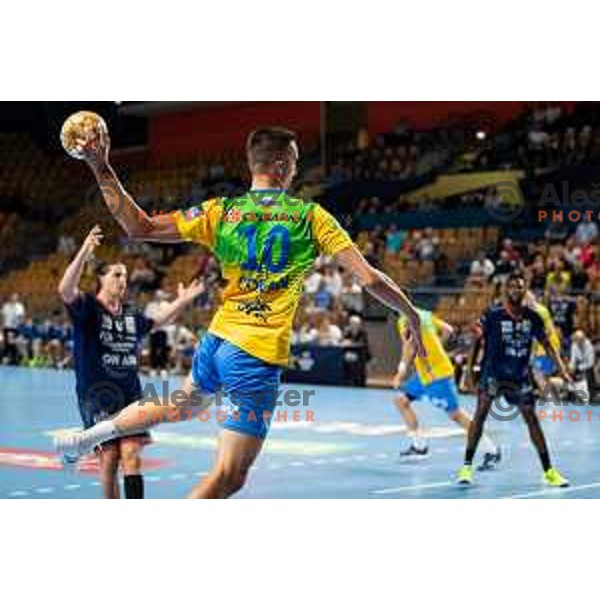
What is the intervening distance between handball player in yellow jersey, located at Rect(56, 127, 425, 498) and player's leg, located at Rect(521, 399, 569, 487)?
4235 millimetres

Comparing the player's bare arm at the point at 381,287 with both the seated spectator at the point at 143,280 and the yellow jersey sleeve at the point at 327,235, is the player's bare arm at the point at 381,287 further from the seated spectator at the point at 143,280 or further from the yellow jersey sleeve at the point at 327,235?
the seated spectator at the point at 143,280

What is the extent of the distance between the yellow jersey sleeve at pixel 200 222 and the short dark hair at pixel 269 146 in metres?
0.28

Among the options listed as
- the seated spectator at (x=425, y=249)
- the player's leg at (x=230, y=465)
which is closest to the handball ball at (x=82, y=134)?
the player's leg at (x=230, y=465)

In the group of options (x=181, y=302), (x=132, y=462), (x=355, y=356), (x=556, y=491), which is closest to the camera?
(x=181, y=302)

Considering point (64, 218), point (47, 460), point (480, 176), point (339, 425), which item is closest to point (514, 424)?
point (339, 425)

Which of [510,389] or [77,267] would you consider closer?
[77,267]

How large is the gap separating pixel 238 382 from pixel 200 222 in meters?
0.73

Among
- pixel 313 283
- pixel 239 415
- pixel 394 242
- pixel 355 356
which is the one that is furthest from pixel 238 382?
pixel 394 242

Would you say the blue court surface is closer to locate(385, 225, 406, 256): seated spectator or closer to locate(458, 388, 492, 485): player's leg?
locate(458, 388, 492, 485): player's leg

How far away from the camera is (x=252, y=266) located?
4996 millimetres

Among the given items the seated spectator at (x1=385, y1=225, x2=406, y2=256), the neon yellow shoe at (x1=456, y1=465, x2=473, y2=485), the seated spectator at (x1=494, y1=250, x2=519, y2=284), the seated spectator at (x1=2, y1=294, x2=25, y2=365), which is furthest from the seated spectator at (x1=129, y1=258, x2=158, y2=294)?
the neon yellow shoe at (x1=456, y1=465, x2=473, y2=485)

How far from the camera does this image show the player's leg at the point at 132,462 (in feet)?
21.0

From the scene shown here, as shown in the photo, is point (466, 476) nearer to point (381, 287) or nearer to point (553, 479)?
point (553, 479)

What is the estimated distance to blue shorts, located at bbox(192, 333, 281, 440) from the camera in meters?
4.84
